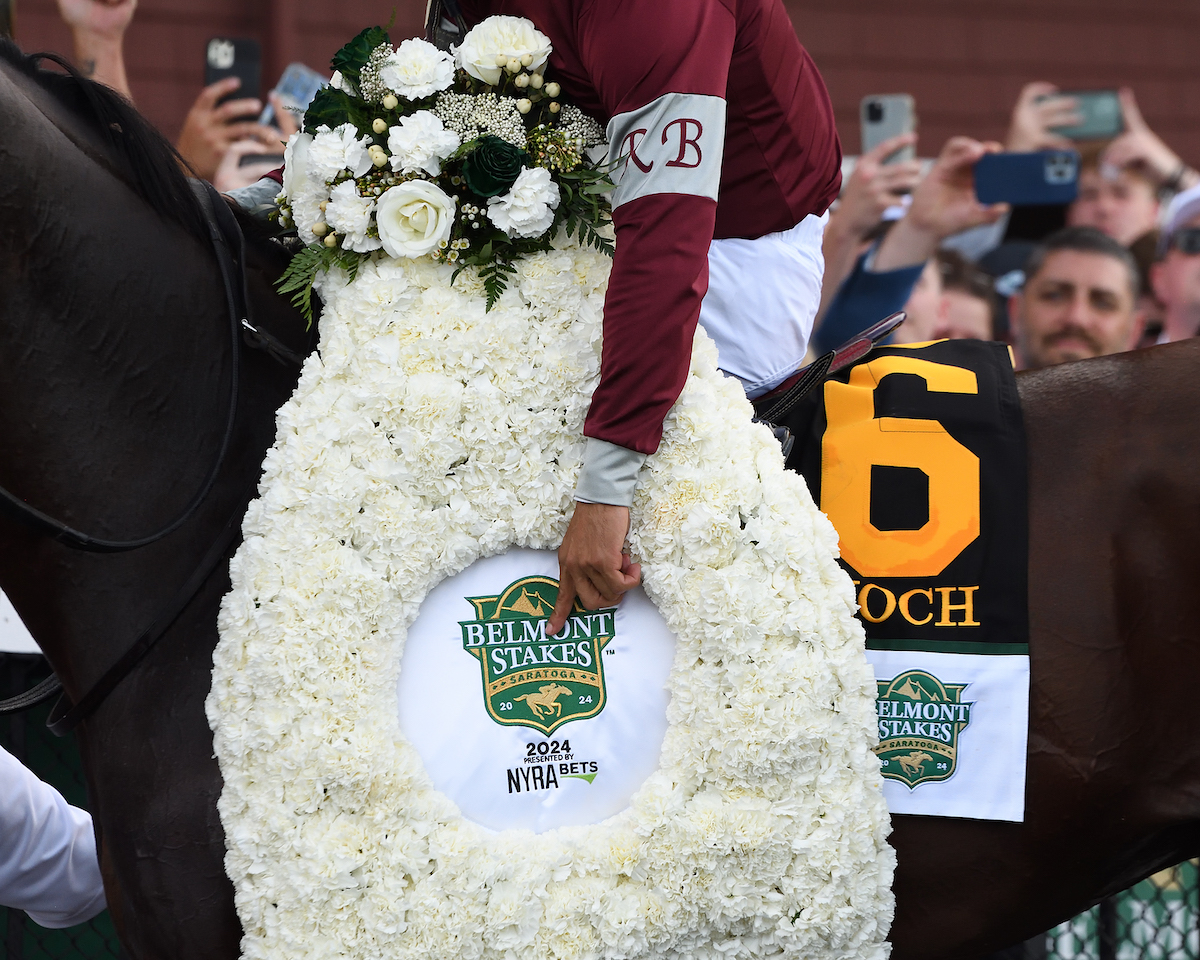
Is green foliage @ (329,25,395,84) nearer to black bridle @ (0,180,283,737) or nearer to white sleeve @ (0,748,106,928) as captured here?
black bridle @ (0,180,283,737)

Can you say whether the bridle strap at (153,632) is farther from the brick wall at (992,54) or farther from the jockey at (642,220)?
the brick wall at (992,54)

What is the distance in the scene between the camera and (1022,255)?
20.1 feet

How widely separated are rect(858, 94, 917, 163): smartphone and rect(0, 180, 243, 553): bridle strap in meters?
4.98

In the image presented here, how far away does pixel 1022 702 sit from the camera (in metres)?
1.86

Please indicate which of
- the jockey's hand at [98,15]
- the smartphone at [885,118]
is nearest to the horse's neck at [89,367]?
the jockey's hand at [98,15]

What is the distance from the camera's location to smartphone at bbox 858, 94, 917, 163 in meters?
6.20

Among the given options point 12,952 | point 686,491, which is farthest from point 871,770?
point 12,952

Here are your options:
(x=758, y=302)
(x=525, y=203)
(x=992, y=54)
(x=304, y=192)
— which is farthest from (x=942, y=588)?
(x=992, y=54)

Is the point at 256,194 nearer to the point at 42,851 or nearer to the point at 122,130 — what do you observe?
the point at 122,130

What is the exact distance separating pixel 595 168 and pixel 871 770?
111 cm

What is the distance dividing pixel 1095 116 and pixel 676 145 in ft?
18.4

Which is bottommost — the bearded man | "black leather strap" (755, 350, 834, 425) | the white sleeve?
the white sleeve

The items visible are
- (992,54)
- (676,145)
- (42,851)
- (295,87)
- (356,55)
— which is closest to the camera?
(676,145)

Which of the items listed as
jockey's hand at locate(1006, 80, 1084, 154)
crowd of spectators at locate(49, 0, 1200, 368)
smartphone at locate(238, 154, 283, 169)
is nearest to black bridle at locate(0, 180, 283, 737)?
smartphone at locate(238, 154, 283, 169)
